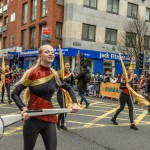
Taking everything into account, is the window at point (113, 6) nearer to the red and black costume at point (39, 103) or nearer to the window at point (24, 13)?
the window at point (24, 13)

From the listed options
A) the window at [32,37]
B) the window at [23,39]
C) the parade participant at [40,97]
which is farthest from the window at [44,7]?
the parade participant at [40,97]

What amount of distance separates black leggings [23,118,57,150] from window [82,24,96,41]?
1231 inches

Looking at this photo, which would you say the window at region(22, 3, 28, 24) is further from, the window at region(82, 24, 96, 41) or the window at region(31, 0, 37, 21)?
the window at region(82, 24, 96, 41)

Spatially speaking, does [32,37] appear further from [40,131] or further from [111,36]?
[40,131]

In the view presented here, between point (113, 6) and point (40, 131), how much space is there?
3421 centimetres

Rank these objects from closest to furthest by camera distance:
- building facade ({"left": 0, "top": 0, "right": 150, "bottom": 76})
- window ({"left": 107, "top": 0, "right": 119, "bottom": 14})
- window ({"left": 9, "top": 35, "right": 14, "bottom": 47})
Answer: building facade ({"left": 0, "top": 0, "right": 150, "bottom": 76}), window ({"left": 107, "top": 0, "right": 119, "bottom": 14}), window ({"left": 9, "top": 35, "right": 14, "bottom": 47})

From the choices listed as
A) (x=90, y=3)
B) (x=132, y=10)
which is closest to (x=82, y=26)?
(x=90, y=3)

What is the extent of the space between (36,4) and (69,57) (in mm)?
7926

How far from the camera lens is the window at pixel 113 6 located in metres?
37.1

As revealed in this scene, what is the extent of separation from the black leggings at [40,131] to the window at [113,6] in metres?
33.7

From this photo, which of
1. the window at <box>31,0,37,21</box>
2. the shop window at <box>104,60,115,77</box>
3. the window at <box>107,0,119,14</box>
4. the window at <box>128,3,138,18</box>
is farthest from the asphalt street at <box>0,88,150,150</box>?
the window at <box>31,0,37,21</box>

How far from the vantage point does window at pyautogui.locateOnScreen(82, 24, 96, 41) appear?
3538 cm

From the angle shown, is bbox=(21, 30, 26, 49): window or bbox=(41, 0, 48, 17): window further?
bbox=(21, 30, 26, 49): window

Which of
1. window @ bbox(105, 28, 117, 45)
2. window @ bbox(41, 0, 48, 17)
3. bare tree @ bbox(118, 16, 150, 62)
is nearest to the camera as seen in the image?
bare tree @ bbox(118, 16, 150, 62)
